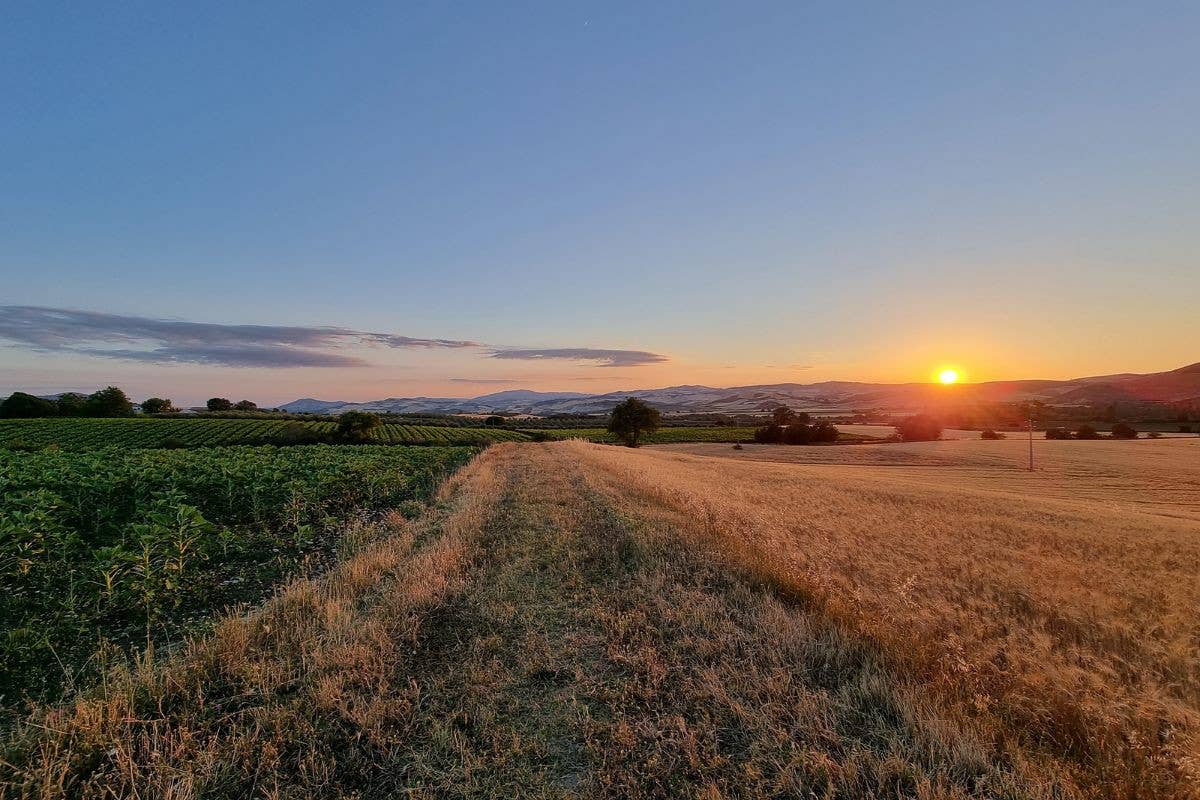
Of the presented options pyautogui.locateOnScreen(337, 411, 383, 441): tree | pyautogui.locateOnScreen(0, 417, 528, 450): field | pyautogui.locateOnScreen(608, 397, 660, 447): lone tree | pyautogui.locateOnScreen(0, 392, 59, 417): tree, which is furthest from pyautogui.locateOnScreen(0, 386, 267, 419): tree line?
pyautogui.locateOnScreen(608, 397, 660, 447): lone tree

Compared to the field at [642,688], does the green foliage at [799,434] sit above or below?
below

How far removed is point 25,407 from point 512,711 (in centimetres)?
14166

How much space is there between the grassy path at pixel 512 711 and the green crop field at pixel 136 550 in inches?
45.6

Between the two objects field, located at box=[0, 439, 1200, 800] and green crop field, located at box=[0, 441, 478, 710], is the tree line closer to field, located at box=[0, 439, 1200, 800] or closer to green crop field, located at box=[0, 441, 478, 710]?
green crop field, located at box=[0, 441, 478, 710]

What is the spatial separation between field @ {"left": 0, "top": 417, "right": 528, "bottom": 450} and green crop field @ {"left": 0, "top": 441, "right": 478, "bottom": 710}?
184 feet

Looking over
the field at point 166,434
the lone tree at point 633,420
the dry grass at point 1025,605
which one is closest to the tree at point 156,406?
the field at point 166,434

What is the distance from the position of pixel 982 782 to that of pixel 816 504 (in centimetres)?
2111

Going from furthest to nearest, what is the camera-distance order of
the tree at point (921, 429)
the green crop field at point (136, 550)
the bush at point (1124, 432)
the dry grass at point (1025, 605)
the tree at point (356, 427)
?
1. the tree at point (921, 429)
2. the tree at point (356, 427)
3. the bush at point (1124, 432)
4. the green crop field at point (136, 550)
5. the dry grass at point (1025, 605)

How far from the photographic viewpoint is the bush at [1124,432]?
66375 mm

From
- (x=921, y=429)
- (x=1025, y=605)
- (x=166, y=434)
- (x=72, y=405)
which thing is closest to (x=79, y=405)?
(x=72, y=405)

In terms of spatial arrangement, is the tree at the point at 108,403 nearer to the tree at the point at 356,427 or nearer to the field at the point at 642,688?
the tree at the point at 356,427

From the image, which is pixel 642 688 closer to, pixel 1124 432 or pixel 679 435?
pixel 679 435

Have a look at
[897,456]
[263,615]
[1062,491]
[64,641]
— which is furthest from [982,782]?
[897,456]

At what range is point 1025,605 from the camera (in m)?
9.55
